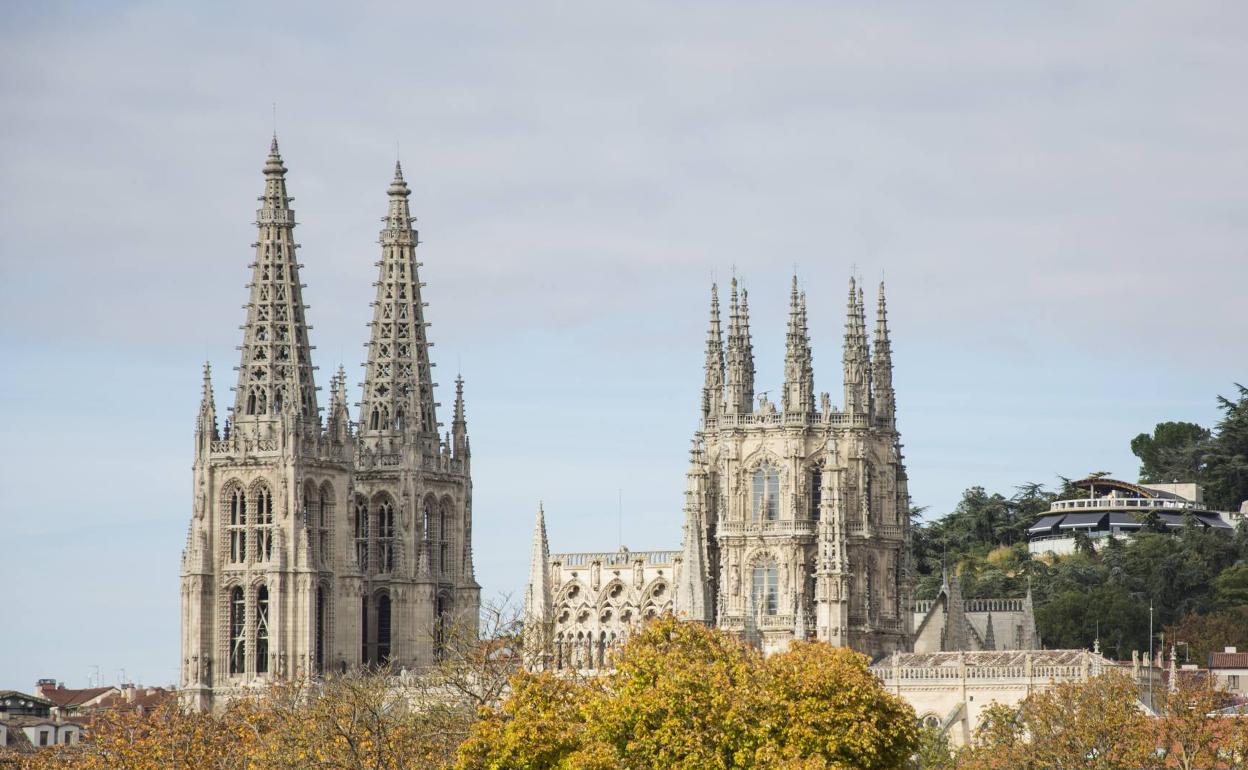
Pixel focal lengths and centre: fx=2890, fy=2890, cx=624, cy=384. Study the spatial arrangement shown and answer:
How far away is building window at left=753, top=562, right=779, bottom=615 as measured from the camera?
504 ft

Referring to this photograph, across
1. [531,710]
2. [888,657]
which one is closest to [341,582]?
[888,657]

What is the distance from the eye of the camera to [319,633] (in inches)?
6614

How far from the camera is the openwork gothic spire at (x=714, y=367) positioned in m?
159

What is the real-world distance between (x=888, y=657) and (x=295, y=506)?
118 ft

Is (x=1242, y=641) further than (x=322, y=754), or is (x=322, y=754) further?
(x=1242, y=641)

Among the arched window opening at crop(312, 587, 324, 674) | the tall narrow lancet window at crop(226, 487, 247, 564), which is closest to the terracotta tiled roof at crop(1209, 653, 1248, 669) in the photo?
the arched window opening at crop(312, 587, 324, 674)

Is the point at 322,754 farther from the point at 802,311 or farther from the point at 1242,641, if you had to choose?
the point at 1242,641

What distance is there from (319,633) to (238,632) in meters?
4.96

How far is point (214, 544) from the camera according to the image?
16525 cm

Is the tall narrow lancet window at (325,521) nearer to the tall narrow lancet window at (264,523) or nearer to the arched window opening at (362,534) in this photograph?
the tall narrow lancet window at (264,523)

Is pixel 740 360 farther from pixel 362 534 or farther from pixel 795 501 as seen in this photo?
pixel 362 534

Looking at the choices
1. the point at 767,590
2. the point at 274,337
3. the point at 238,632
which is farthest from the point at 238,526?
the point at 767,590

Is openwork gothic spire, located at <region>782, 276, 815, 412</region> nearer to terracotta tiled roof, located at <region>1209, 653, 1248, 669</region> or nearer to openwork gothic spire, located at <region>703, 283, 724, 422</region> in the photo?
openwork gothic spire, located at <region>703, 283, 724, 422</region>

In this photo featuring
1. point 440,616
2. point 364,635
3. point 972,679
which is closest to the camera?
point 972,679
